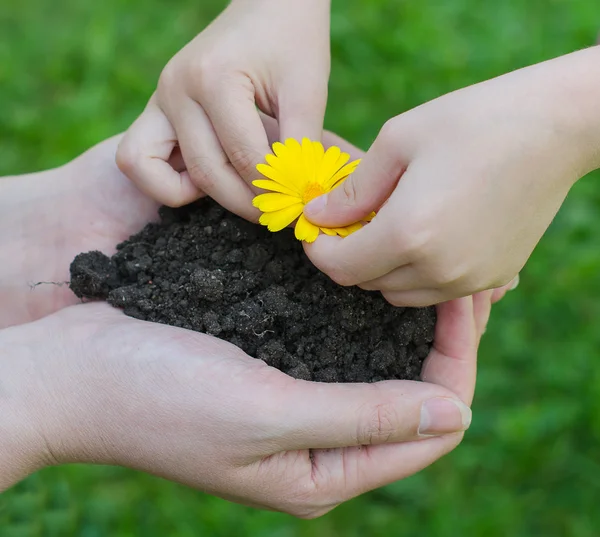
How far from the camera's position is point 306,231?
1549 mm

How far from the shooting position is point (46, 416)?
163 centimetres

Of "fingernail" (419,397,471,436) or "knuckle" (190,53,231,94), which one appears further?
"knuckle" (190,53,231,94)

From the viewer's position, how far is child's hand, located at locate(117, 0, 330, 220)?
5.65 ft

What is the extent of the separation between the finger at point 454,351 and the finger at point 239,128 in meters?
0.64

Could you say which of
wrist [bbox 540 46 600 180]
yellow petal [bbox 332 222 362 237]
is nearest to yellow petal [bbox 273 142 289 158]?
yellow petal [bbox 332 222 362 237]

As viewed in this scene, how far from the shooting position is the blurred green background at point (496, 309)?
2438mm

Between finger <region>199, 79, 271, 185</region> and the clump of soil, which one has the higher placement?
finger <region>199, 79, 271, 185</region>

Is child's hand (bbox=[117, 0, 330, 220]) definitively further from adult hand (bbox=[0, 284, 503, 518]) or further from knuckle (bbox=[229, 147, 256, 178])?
adult hand (bbox=[0, 284, 503, 518])

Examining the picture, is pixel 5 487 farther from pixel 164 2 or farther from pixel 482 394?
pixel 164 2

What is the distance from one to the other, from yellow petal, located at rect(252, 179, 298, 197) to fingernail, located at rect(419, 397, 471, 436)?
61 cm

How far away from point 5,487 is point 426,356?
3.77 ft

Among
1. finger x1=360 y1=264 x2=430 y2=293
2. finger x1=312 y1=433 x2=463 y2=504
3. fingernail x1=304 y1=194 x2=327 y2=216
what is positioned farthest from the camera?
finger x1=312 y1=433 x2=463 y2=504

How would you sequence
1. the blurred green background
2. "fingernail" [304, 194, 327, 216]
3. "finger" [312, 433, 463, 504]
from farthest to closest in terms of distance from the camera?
the blurred green background, "finger" [312, 433, 463, 504], "fingernail" [304, 194, 327, 216]

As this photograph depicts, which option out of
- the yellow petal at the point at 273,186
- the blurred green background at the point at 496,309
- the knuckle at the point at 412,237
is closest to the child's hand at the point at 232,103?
the yellow petal at the point at 273,186
